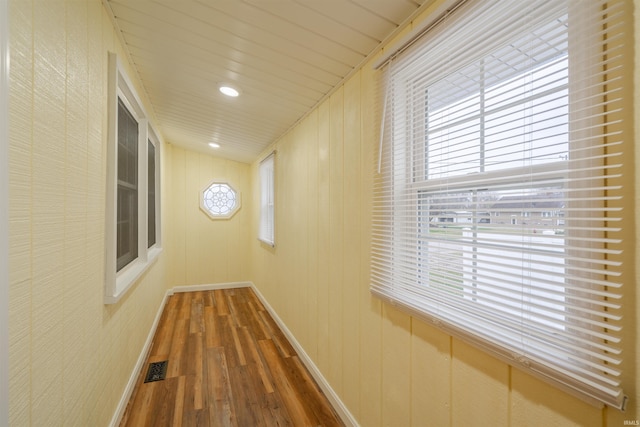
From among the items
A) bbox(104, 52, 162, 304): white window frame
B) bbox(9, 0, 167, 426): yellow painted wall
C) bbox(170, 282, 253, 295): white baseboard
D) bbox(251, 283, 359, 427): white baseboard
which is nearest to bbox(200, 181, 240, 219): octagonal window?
bbox(170, 282, 253, 295): white baseboard

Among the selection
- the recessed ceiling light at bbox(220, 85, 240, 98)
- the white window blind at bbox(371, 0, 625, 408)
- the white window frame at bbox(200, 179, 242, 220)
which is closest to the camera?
the white window blind at bbox(371, 0, 625, 408)

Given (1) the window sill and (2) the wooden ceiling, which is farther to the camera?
(1) the window sill

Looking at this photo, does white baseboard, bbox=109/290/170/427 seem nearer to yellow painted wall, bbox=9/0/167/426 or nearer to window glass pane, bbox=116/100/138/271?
yellow painted wall, bbox=9/0/167/426

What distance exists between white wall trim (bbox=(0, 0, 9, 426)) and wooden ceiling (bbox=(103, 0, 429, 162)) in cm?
80

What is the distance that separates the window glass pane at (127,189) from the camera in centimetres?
190

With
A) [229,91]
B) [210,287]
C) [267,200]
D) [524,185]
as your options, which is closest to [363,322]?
[524,185]

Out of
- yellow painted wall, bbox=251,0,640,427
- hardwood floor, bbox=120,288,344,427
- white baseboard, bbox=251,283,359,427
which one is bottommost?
hardwood floor, bbox=120,288,344,427

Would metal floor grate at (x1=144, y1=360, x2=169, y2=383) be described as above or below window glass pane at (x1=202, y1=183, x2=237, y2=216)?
below

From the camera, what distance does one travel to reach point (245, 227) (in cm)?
497

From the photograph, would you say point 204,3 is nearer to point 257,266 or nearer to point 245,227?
point 257,266

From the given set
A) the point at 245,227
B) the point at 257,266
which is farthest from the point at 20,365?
the point at 245,227

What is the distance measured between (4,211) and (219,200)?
4.27 meters

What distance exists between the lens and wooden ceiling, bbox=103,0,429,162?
1.24 m

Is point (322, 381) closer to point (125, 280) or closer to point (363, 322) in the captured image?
point (363, 322)
